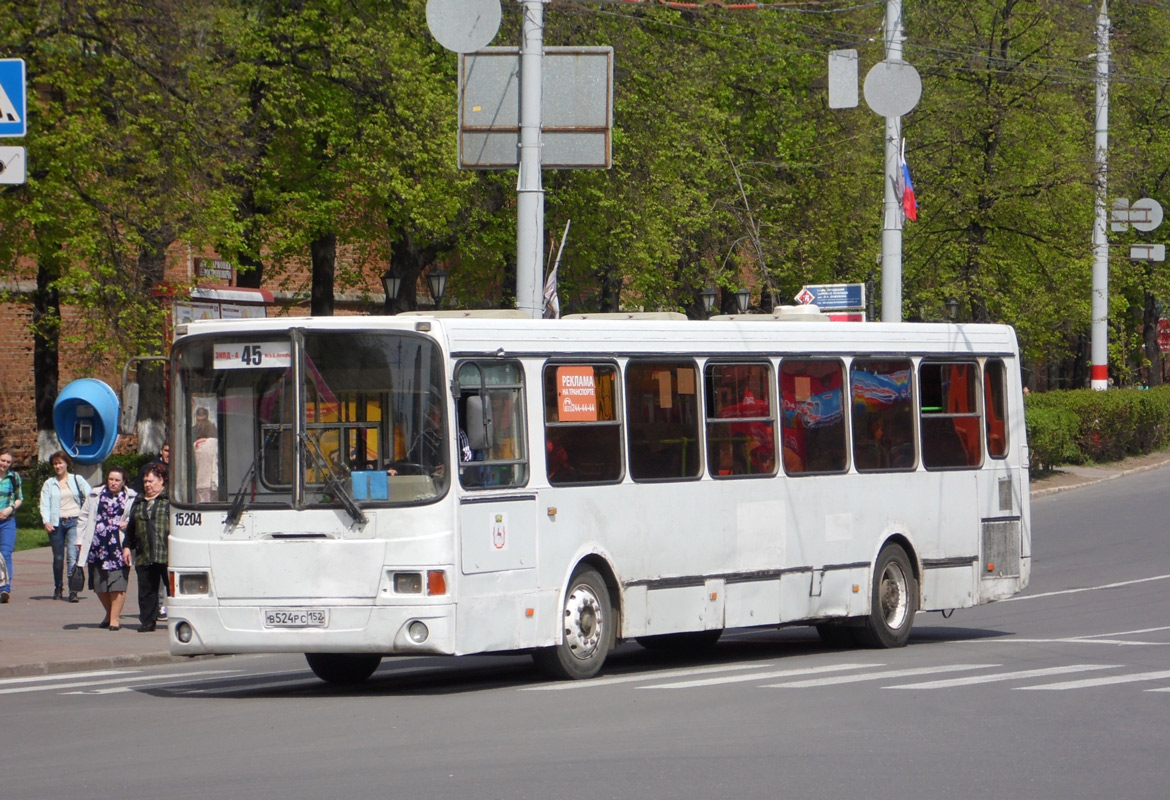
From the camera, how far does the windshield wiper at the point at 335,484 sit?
12.3m

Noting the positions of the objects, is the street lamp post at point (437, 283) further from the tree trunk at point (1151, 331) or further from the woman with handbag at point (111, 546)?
the tree trunk at point (1151, 331)

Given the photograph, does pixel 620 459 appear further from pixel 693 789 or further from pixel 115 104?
pixel 115 104

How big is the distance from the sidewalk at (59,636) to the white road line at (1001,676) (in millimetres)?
7499

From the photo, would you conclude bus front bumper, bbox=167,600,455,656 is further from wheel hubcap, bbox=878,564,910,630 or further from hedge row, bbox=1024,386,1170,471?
hedge row, bbox=1024,386,1170,471

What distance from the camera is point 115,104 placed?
28.0 metres

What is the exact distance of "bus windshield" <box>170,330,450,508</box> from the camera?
12.4m

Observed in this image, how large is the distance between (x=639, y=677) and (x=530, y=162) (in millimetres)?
7281

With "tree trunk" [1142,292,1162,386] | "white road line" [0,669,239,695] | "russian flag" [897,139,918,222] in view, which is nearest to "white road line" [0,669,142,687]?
"white road line" [0,669,239,695]

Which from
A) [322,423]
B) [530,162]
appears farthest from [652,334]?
[530,162]

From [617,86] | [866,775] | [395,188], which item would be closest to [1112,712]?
[866,775]

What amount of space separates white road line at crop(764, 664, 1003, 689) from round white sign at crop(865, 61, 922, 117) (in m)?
13.6

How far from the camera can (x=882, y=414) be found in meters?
16.2

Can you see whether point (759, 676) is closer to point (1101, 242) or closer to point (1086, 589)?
point (1086, 589)

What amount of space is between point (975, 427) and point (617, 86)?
2315 cm
